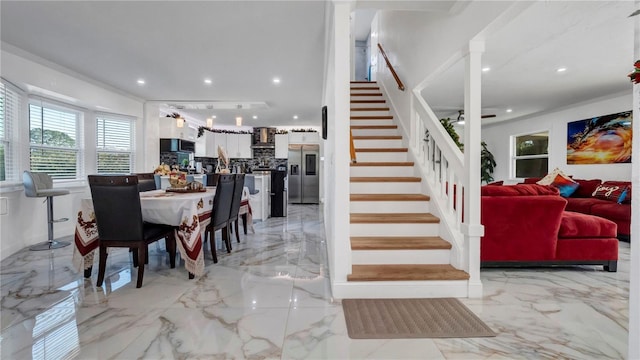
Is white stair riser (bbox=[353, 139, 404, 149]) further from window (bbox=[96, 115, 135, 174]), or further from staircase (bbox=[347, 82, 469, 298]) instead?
window (bbox=[96, 115, 135, 174])

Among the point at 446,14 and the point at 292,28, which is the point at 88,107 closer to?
the point at 292,28

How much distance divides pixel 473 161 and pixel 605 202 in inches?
144

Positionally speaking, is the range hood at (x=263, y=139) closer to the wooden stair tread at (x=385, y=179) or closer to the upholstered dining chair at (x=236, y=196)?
the upholstered dining chair at (x=236, y=196)

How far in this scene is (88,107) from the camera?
486 cm

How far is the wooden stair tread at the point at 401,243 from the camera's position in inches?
97.0

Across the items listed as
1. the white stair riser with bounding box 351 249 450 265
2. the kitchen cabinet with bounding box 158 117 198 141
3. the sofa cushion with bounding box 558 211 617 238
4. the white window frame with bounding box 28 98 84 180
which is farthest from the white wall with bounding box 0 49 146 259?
the sofa cushion with bounding box 558 211 617 238

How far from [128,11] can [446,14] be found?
9.64ft

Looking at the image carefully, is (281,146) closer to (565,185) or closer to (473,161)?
(565,185)

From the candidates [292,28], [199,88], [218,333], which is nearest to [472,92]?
[292,28]

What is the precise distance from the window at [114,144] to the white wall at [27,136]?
18 cm

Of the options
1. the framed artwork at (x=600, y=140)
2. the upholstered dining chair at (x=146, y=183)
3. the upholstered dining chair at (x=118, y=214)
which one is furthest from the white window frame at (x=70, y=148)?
the framed artwork at (x=600, y=140)

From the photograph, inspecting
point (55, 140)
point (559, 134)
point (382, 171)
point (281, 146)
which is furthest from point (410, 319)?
point (281, 146)

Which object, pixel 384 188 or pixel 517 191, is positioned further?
pixel 384 188

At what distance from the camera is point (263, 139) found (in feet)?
29.3
